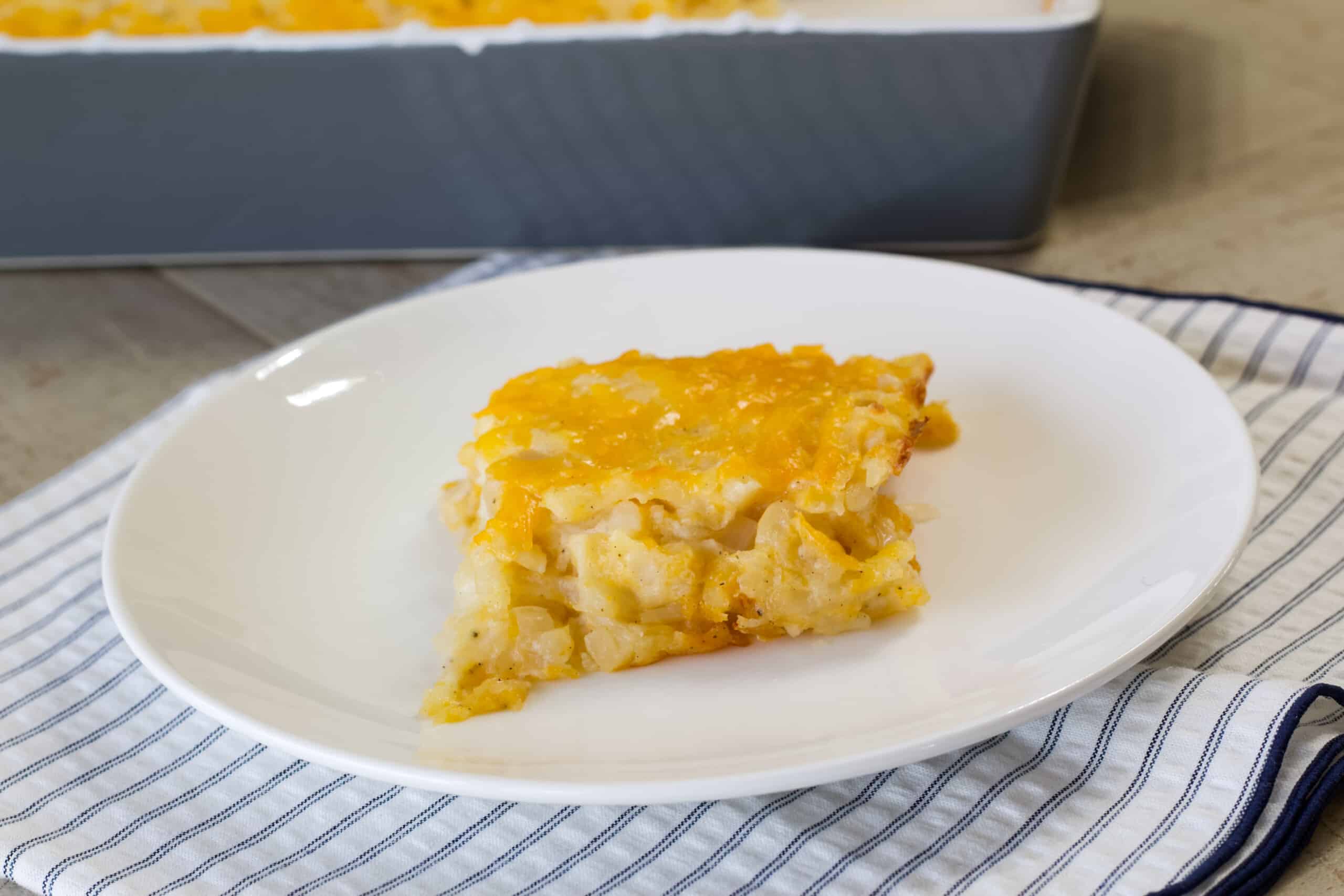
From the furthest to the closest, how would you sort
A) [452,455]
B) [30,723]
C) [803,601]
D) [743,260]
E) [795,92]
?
[795,92], [743,260], [452,455], [30,723], [803,601]

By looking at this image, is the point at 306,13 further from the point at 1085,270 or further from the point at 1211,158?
the point at 1211,158

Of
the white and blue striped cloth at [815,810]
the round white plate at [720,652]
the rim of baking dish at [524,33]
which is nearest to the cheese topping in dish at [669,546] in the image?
the round white plate at [720,652]

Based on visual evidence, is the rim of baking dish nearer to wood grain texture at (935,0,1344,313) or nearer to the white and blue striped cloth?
wood grain texture at (935,0,1344,313)

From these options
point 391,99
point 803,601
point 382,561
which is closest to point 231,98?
point 391,99

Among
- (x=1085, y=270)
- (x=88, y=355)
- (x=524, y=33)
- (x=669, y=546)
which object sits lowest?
(x=1085, y=270)

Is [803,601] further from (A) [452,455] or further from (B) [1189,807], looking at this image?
(A) [452,455]

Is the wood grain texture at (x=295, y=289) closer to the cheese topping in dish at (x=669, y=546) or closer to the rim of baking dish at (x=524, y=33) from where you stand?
the rim of baking dish at (x=524, y=33)

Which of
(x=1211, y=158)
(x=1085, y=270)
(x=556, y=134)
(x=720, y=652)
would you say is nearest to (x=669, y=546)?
(x=720, y=652)
